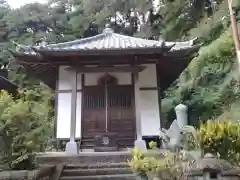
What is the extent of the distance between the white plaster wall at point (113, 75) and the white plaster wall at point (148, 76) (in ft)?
1.57

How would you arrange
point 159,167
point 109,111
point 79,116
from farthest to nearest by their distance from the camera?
point 79,116, point 109,111, point 159,167

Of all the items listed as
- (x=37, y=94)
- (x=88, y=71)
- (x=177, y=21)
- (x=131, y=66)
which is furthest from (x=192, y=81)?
(x=37, y=94)

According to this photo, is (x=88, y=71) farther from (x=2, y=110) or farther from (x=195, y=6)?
(x=195, y=6)

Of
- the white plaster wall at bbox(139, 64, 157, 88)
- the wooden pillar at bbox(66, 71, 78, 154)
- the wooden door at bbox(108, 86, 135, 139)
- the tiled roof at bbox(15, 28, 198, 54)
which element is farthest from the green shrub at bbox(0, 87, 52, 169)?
the white plaster wall at bbox(139, 64, 157, 88)

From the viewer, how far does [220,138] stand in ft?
18.9

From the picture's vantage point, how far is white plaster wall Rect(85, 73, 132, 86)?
11.4m

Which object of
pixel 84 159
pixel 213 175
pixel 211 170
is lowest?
pixel 213 175

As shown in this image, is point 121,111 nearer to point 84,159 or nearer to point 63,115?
point 63,115

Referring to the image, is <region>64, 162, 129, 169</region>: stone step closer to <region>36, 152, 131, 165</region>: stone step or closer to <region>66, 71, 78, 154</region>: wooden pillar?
<region>36, 152, 131, 165</region>: stone step

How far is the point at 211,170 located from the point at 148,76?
6.05 meters

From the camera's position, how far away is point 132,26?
2725cm

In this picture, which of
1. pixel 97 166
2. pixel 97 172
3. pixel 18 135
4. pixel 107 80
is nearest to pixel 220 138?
pixel 97 172

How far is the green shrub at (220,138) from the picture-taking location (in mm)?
5758

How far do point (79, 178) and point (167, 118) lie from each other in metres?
13.1
